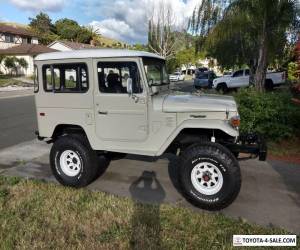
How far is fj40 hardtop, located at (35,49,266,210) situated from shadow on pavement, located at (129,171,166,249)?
0.58 m

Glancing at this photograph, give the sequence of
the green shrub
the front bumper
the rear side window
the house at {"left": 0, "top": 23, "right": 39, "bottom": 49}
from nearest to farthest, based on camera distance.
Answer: the front bumper
the rear side window
the green shrub
the house at {"left": 0, "top": 23, "right": 39, "bottom": 49}

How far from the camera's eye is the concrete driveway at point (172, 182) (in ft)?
15.5

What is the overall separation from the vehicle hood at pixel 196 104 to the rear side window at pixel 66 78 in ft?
4.59

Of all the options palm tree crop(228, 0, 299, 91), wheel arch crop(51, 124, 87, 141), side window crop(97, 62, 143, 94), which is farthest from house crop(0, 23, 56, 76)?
side window crop(97, 62, 143, 94)

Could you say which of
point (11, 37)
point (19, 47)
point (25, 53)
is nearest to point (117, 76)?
point (25, 53)

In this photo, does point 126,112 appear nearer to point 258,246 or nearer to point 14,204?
point 14,204

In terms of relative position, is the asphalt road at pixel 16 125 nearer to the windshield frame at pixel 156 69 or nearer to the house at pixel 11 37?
the windshield frame at pixel 156 69

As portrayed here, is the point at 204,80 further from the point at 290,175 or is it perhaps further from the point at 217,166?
the point at 217,166

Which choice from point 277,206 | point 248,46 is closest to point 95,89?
point 277,206

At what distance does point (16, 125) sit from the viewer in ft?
38.0

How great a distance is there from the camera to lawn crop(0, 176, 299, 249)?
150 inches

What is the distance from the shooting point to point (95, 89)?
5.35 meters

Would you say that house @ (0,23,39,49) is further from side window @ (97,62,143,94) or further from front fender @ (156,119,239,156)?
front fender @ (156,119,239,156)

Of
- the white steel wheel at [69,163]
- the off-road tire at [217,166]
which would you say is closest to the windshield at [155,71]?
the off-road tire at [217,166]
